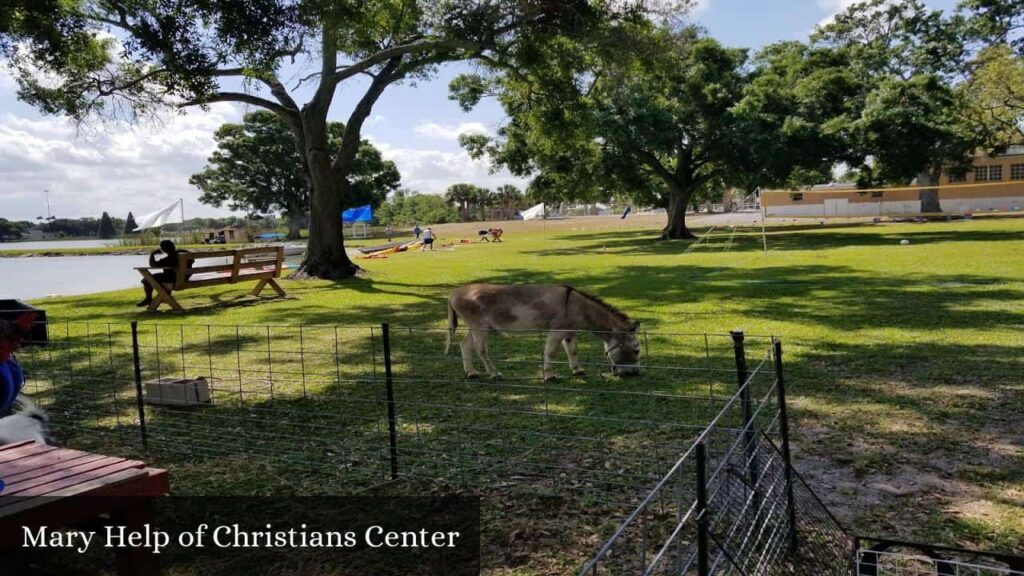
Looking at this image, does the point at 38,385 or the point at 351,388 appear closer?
the point at 351,388

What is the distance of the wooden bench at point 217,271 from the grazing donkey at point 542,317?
22.9 ft

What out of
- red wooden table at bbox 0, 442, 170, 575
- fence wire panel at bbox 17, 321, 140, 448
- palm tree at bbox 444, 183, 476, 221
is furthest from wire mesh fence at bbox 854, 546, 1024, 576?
palm tree at bbox 444, 183, 476, 221

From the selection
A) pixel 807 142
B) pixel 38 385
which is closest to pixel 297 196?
pixel 807 142

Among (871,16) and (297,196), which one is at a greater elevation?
(871,16)

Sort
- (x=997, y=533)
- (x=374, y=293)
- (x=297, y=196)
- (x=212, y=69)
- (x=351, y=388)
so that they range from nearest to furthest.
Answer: (x=997, y=533), (x=351, y=388), (x=212, y=69), (x=374, y=293), (x=297, y=196)

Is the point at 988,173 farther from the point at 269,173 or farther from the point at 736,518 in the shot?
the point at 736,518

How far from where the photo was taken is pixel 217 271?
16.1 metres

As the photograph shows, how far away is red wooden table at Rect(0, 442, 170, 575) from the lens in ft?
10.1

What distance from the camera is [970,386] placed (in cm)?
680

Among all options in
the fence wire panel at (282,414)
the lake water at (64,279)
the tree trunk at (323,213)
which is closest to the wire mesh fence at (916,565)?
the fence wire panel at (282,414)

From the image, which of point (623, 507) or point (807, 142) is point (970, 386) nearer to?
point (623, 507)

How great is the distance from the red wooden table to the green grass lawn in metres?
1.44

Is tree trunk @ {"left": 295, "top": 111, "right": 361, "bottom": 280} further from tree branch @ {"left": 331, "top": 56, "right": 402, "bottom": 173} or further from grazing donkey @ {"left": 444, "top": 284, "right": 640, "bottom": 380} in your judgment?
grazing donkey @ {"left": 444, "top": 284, "right": 640, "bottom": 380}

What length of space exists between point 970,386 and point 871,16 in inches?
2322
